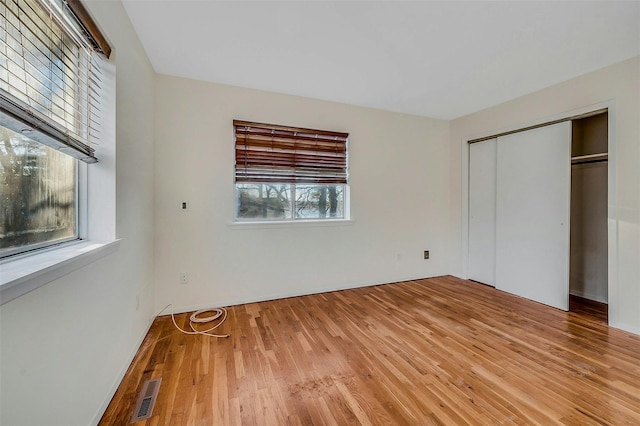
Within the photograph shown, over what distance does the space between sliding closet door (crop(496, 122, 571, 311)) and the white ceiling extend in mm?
687

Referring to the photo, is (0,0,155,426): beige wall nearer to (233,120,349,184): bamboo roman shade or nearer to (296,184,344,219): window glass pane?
(233,120,349,184): bamboo roman shade

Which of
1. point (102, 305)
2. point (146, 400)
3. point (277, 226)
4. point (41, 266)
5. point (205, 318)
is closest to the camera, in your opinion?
point (41, 266)

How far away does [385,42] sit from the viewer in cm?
214

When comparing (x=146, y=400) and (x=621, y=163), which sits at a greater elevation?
(x=621, y=163)

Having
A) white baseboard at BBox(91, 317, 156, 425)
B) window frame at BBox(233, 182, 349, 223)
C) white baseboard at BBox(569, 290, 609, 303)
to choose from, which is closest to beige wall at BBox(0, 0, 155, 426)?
white baseboard at BBox(91, 317, 156, 425)

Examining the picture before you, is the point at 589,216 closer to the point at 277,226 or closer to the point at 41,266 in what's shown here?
the point at 277,226

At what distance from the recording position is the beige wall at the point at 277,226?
2.73m

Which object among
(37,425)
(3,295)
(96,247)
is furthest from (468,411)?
(96,247)

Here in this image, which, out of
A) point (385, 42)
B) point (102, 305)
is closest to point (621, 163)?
point (385, 42)

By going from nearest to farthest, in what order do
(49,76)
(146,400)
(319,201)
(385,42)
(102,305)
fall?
1. (49,76)
2. (102,305)
3. (146,400)
4. (385,42)
5. (319,201)

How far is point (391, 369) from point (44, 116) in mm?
2376

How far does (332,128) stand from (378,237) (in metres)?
1.64

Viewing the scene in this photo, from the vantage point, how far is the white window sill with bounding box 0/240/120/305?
2.59ft

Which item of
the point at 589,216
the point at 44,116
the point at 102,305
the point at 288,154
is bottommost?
the point at 102,305
